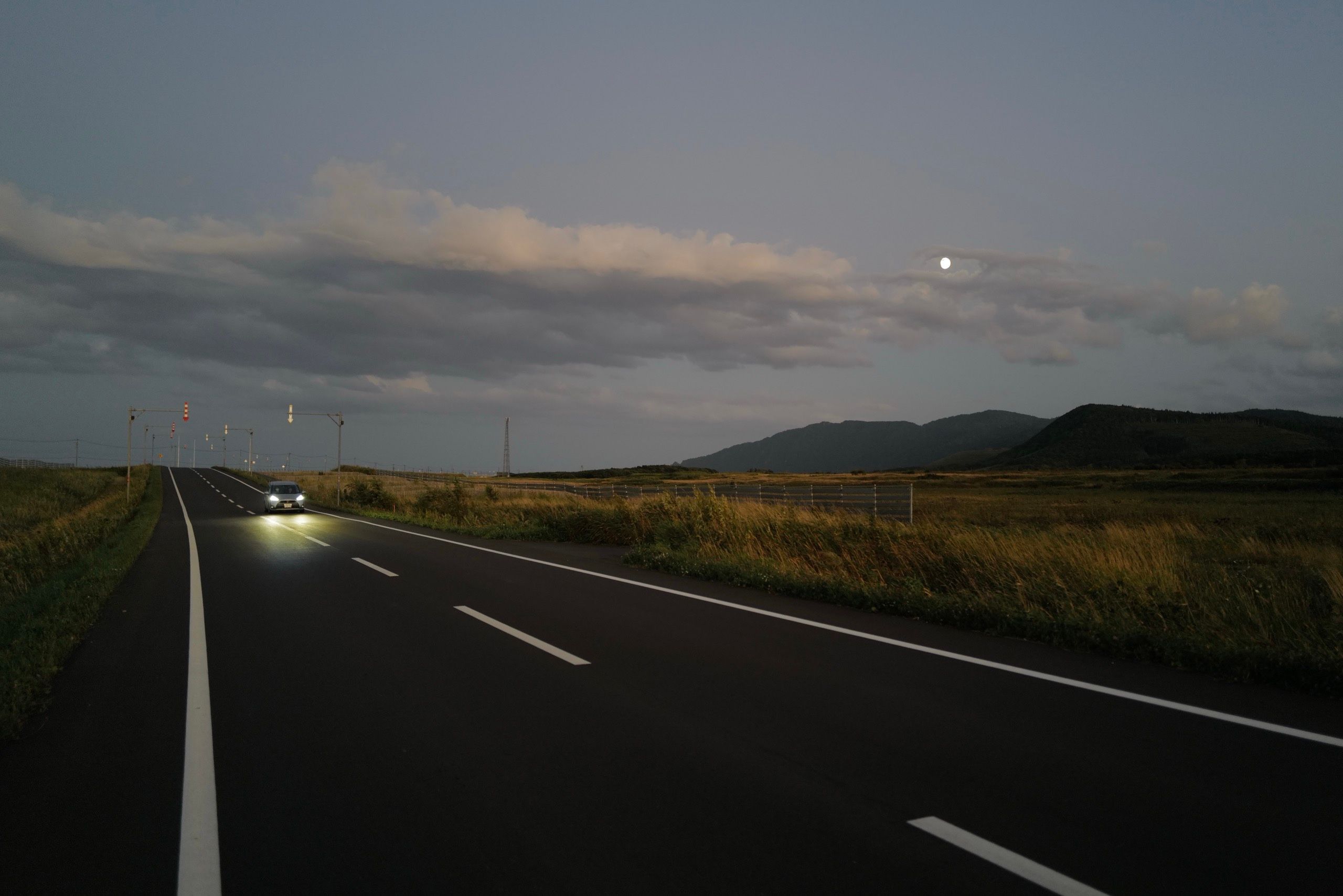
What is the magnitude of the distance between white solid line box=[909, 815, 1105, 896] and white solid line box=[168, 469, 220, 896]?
3.13m

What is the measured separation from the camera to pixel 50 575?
17.6m

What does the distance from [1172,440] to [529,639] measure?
18062 centimetres

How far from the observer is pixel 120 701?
6484 mm

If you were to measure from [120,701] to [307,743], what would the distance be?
2377 mm

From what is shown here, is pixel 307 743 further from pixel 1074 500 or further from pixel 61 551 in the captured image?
pixel 1074 500

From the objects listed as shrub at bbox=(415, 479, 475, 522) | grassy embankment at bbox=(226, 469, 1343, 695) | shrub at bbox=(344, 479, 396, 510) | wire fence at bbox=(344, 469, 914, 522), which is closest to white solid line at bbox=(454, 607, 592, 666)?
grassy embankment at bbox=(226, 469, 1343, 695)

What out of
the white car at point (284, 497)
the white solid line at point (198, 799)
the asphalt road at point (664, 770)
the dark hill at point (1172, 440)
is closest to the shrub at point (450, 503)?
the white car at point (284, 497)

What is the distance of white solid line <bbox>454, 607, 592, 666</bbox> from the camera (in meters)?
7.41

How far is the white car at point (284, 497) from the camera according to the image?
134 ft

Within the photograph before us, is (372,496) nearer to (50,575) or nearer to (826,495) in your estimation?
(826,495)

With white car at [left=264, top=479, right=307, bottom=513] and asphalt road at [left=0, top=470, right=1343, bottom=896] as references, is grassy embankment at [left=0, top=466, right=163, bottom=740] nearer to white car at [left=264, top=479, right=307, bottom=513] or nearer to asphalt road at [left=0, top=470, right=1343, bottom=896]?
asphalt road at [left=0, top=470, right=1343, bottom=896]

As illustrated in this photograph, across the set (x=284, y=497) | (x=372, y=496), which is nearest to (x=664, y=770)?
(x=284, y=497)

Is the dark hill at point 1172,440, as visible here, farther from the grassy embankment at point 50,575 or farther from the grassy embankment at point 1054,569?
the grassy embankment at point 50,575

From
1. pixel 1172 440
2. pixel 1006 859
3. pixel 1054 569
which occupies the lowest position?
pixel 1006 859
